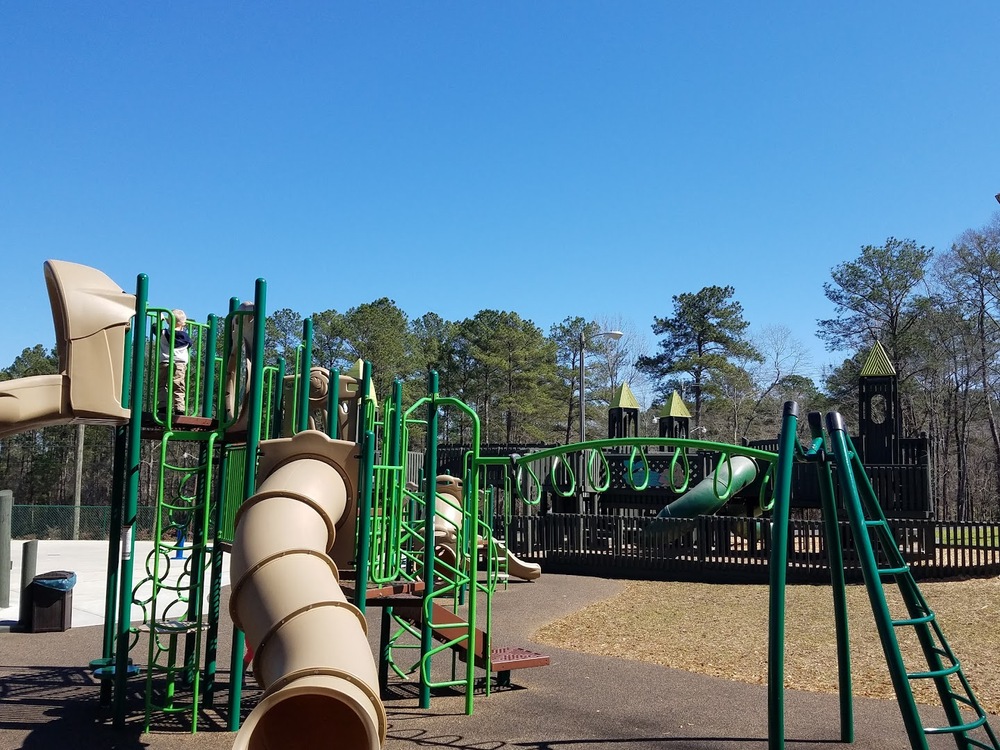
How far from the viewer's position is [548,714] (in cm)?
718

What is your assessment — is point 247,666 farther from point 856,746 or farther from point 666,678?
point 856,746

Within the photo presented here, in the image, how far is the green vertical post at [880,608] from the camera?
437 centimetres

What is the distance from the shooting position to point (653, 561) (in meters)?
18.1

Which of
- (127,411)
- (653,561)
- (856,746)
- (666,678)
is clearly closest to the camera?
(856,746)

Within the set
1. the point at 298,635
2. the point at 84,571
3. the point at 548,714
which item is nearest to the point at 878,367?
the point at 548,714

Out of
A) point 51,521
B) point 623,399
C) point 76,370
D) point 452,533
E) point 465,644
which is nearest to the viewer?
point 76,370

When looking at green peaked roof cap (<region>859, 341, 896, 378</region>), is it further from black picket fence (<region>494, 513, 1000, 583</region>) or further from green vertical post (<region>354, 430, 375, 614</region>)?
green vertical post (<region>354, 430, 375, 614</region>)

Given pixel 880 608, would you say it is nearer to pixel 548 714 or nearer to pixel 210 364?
pixel 548 714

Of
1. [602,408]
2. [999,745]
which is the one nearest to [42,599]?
[999,745]

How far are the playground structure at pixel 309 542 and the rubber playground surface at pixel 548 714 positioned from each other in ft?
0.78

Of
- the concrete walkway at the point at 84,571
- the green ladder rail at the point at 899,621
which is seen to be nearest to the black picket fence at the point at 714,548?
the concrete walkway at the point at 84,571

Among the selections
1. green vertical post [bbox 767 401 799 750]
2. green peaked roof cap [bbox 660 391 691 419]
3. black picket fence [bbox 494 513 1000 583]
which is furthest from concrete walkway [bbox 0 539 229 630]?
green peaked roof cap [bbox 660 391 691 419]

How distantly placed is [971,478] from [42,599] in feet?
162

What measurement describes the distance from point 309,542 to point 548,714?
11.2ft
